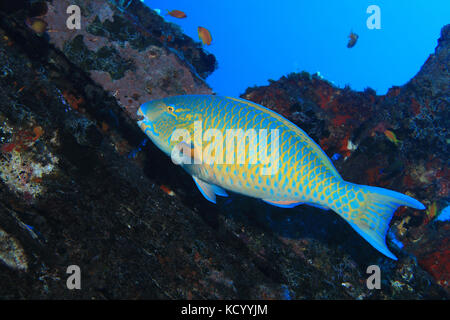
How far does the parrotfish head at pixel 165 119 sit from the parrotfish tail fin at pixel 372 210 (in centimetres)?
196

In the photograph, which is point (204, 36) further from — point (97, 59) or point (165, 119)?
point (165, 119)

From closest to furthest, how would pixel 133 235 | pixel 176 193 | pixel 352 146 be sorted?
pixel 133 235 < pixel 176 193 < pixel 352 146

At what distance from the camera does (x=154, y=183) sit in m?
3.54

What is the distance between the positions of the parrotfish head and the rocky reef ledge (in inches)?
21.5

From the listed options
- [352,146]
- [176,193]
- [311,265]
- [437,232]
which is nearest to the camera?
[311,265]

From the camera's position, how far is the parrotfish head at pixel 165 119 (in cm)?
298

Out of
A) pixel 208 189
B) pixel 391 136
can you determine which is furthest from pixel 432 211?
pixel 208 189

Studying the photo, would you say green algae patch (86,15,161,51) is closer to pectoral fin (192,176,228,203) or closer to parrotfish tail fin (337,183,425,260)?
pectoral fin (192,176,228,203)

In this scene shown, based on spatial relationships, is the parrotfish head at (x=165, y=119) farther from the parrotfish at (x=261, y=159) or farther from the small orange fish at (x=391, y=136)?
the small orange fish at (x=391, y=136)

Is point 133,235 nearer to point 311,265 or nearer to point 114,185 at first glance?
point 114,185

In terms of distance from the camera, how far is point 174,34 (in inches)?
314

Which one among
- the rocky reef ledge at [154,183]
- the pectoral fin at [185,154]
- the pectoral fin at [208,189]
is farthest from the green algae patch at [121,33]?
the pectoral fin at [208,189]
